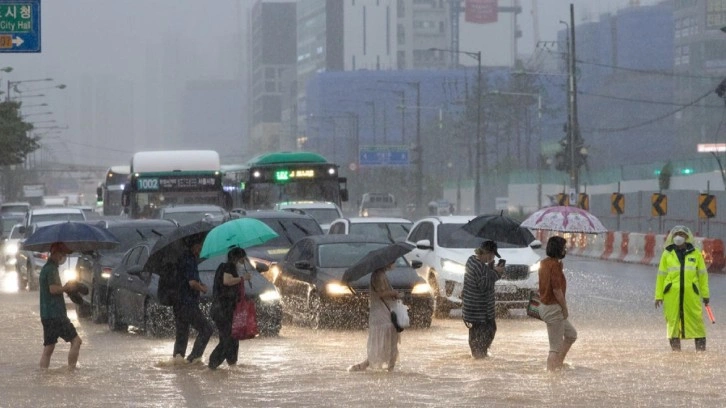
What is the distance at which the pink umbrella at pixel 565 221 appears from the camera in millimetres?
21656

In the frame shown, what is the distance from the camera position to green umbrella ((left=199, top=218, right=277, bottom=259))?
56.9 ft

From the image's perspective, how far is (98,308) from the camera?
25.5 metres

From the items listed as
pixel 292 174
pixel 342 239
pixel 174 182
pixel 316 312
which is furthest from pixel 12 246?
pixel 316 312

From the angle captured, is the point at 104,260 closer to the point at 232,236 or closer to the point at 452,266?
the point at 452,266

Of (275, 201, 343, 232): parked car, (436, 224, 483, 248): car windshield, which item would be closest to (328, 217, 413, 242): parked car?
(436, 224, 483, 248): car windshield

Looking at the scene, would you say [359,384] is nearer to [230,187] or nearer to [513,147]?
[230,187]

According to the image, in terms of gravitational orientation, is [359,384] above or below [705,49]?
below

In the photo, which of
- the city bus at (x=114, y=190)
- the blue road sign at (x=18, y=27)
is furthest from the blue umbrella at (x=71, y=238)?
the city bus at (x=114, y=190)

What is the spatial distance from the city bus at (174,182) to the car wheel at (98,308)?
55.4 feet

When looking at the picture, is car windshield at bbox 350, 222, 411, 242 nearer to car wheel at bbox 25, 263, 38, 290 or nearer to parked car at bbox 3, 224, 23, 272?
car wheel at bbox 25, 263, 38, 290

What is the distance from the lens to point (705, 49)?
A: 162375 mm

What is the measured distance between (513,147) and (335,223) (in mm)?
143429

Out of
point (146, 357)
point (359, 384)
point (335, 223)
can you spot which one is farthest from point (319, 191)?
point (359, 384)

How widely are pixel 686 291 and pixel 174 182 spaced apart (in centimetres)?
2613
